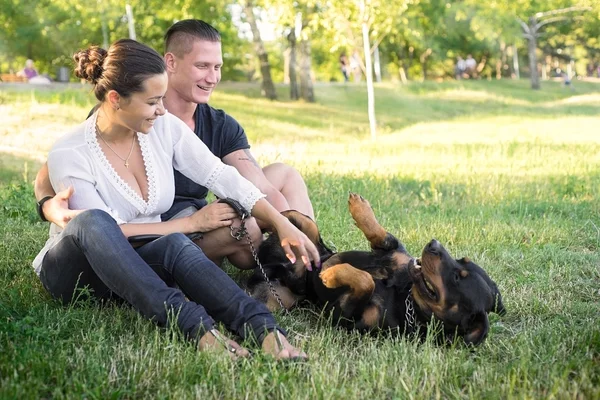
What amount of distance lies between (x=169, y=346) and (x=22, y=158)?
29.7ft

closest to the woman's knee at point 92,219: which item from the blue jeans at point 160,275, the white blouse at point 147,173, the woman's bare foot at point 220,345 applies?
the blue jeans at point 160,275

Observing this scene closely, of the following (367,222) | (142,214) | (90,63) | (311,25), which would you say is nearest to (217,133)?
(142,214)

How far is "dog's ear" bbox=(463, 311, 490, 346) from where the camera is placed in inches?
144

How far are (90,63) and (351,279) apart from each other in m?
1.81

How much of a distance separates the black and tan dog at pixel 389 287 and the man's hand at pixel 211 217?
55 cm

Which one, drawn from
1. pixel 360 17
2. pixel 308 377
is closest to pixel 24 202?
pixel 308 377

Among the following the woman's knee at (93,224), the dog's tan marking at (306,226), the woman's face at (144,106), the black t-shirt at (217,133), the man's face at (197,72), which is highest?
the man's face at (197,72)

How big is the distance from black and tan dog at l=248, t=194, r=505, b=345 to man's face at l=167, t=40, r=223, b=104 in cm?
129

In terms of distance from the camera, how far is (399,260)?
425 centimetres

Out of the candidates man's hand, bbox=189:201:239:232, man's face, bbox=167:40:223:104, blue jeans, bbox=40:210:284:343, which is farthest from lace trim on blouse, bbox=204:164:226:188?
man's face, bbox=167:40:223:104

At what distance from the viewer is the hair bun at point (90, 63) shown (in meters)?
4.04

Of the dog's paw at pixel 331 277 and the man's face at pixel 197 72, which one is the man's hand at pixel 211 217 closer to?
the dog's paw at pixel 331 277

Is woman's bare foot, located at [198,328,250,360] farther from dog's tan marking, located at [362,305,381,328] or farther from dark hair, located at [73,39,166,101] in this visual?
dark hair, located at [73,39,166,101]

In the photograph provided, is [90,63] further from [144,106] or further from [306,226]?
[306,226]
